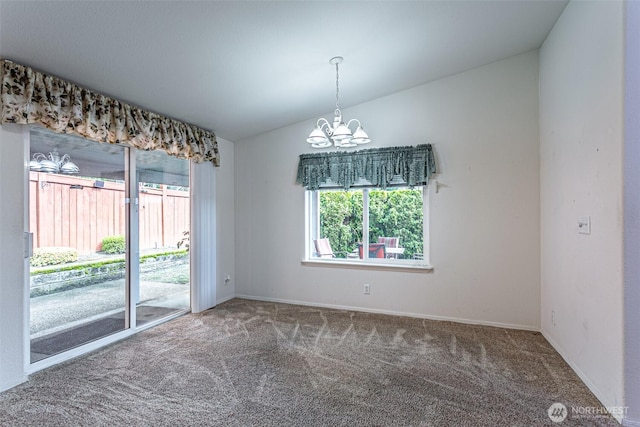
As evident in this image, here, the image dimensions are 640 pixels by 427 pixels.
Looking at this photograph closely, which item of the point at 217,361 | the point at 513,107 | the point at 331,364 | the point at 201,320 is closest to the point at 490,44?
the point at 513,107

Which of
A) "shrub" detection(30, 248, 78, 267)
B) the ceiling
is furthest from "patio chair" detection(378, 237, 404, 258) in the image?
"shrub" detection(30, 248, 78, 267)

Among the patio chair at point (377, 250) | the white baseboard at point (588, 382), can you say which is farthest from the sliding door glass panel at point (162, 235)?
the white baseboard at point (588, 382)

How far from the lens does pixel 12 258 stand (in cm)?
234

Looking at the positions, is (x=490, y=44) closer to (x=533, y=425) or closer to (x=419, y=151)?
(x=419, y=151)

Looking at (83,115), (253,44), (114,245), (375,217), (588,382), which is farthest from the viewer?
(375,217)

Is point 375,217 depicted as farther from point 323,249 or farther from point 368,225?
point 323,249

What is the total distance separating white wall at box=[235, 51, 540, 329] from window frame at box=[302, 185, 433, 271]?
8 centimetres

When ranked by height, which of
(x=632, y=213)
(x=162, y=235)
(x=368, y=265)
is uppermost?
(x=632, y=213)

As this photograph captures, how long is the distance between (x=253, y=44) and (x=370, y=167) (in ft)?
6.68

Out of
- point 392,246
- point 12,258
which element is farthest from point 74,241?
point 392,246

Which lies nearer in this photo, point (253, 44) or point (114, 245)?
point (253, 44)

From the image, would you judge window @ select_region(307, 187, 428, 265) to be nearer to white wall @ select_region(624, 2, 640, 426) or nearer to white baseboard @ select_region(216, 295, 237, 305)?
white baseboard @ select_region(216, 295, 237, 305)

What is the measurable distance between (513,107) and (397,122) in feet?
4.12

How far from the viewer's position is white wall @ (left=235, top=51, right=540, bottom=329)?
3424mm
